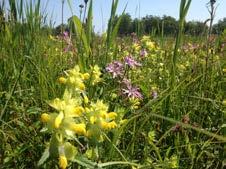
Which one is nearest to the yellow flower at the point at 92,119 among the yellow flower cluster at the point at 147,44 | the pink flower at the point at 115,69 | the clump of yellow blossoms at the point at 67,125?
the clump of yellow blossoms at the point at 67,125

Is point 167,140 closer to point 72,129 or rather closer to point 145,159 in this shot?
point 145,159

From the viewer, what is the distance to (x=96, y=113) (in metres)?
1.01

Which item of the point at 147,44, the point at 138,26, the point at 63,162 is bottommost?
the point at 63,162

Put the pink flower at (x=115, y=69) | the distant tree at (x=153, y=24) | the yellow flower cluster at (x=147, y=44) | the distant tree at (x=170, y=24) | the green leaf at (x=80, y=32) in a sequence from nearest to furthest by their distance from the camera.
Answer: the pink flower at (x=115, y=69)
the green leaf at (x=80, y=32)
the distant tree at (x=170, y=24)
the distant tree at (x=153, y=24)
the yellow flower cluster at (x=147, y=44)

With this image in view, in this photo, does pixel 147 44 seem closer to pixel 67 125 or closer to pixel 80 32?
pixel 80 32

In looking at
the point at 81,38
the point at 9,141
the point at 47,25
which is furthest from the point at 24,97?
the point at 47,25

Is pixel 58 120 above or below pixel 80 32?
below

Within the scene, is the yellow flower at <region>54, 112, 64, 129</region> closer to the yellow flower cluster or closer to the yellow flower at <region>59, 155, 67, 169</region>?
the yellow flower at <region>59, 155, 67, 169</region>

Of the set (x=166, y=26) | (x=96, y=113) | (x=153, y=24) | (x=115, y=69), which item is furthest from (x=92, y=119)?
(x=166, y=26)

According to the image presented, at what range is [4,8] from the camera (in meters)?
2.30

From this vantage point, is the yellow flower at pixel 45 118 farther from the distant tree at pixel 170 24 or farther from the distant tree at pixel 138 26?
the distant tree at pixel 138 26

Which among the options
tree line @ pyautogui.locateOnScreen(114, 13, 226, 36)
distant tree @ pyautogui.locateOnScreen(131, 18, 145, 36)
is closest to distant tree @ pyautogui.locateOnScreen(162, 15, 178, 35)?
tree line @ pyautogui.locateOnScreen(114, 13, 226, 36)

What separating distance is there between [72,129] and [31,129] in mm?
549

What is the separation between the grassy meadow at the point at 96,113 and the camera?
3.22 feet
